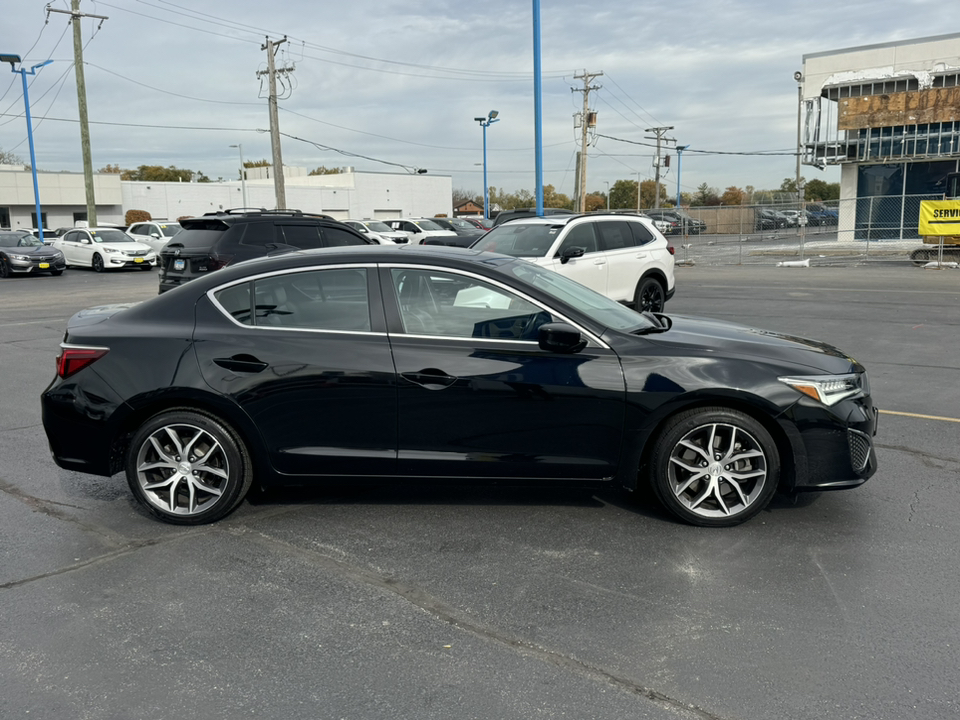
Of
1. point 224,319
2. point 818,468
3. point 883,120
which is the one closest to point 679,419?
point 818,468

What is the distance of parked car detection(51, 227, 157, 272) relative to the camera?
29625mm

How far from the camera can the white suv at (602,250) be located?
40.8 feet

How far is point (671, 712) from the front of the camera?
9.77ft

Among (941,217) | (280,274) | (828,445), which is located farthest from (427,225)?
(828,445)

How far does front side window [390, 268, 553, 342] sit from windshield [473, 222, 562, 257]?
7.58 m

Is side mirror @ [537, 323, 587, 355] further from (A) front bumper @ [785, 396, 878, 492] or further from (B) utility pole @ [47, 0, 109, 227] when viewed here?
(B) utility pole @ [47, 0, 109, 227]

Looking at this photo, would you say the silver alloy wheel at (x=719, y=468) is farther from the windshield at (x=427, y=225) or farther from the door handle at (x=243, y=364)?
the windshield at (x=427, y=225)

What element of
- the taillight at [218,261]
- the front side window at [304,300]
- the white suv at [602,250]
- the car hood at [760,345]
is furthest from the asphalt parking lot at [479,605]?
the taillight at [218,261]

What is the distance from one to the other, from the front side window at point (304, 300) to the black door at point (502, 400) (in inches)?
12.5

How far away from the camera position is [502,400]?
15.2ft

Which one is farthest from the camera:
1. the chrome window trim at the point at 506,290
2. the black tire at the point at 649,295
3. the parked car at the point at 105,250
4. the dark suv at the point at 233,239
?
the parked car at the point at 105,250

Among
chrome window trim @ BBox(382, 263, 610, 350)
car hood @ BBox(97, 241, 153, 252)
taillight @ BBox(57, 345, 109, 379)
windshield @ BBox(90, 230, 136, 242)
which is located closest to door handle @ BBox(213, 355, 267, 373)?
taillight @ BBox(57, 345, 109, 379)

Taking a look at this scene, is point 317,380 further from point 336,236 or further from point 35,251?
point 35,251

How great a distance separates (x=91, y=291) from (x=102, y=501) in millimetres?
18325
